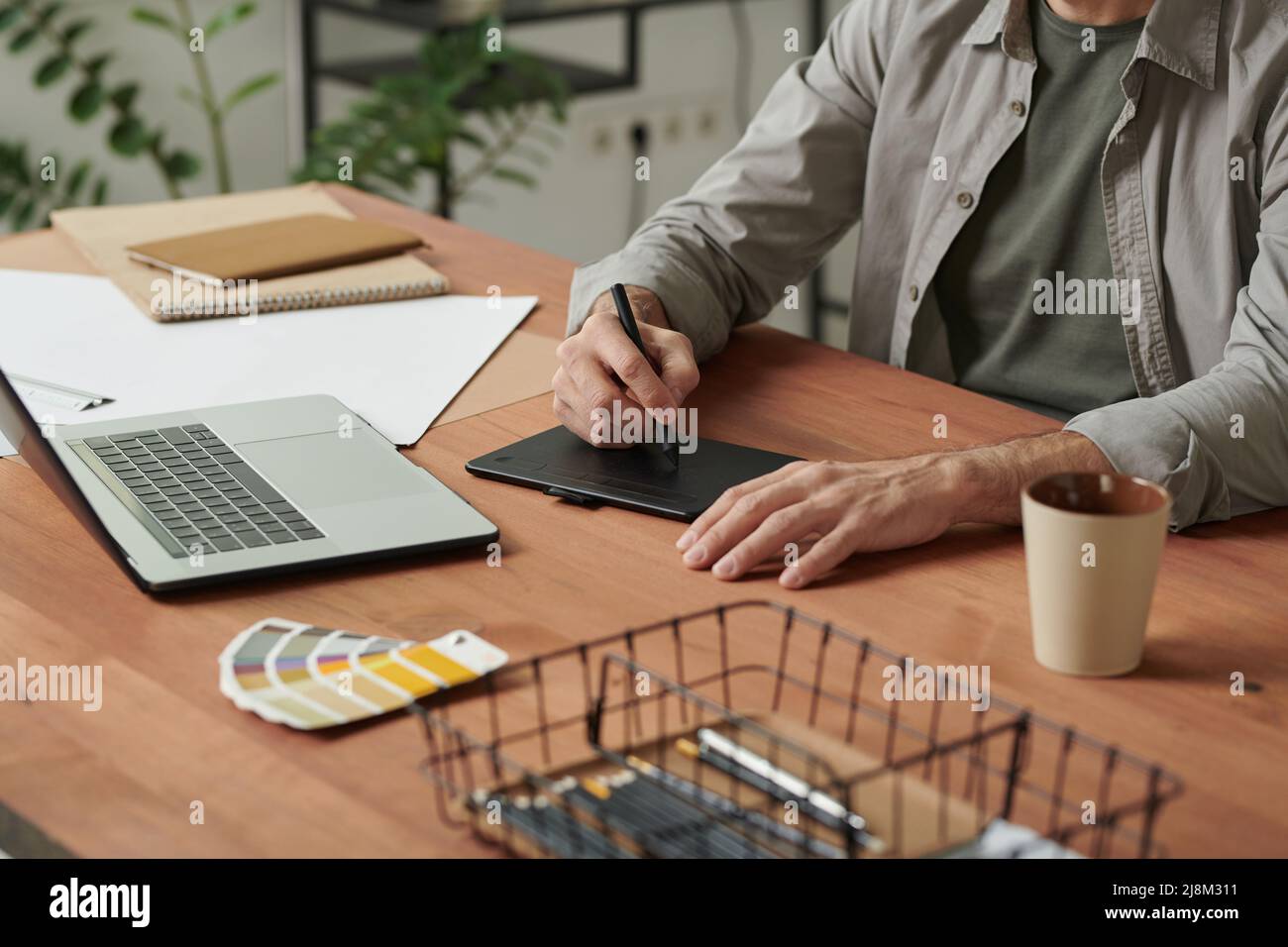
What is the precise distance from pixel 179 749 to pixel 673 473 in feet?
1.58

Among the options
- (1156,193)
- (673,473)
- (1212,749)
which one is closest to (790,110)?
(1156,193)

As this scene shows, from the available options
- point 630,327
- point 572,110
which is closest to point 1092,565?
point 630,327

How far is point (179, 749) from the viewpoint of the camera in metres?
0.81

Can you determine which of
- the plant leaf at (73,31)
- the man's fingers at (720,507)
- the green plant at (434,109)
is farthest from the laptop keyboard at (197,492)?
the plant leaf at (73,31)

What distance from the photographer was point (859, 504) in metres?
1.05

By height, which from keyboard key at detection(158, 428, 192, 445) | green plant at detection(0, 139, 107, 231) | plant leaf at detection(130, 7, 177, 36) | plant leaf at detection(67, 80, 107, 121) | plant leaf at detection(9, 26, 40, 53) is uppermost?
plant leaf at detection(130, 7, 177, 36)

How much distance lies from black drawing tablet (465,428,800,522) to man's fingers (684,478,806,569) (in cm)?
6

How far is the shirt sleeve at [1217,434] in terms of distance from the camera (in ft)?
3.62

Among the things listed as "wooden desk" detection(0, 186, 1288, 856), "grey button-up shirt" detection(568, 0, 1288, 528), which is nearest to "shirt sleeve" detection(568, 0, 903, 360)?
"grey button-up shirt" detection(568, 0, 1288, 528)

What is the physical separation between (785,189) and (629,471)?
0.52m

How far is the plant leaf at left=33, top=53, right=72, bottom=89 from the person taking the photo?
2.97m

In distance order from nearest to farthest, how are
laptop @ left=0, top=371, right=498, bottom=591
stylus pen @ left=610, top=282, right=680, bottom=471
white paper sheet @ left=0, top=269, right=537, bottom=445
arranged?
laptop @ left=0, top=371, right=498, bottom=591, stylus pen @ left=610, top=282, right=680, bottom=471, white paper sheet @ left=0, top=269, right=537, bottom=445

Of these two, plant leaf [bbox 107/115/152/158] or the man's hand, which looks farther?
plant leaf [bbox 107/115/152/158]

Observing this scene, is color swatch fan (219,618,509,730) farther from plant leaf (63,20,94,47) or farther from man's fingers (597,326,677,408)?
plant leaf (63,20,94,47)
